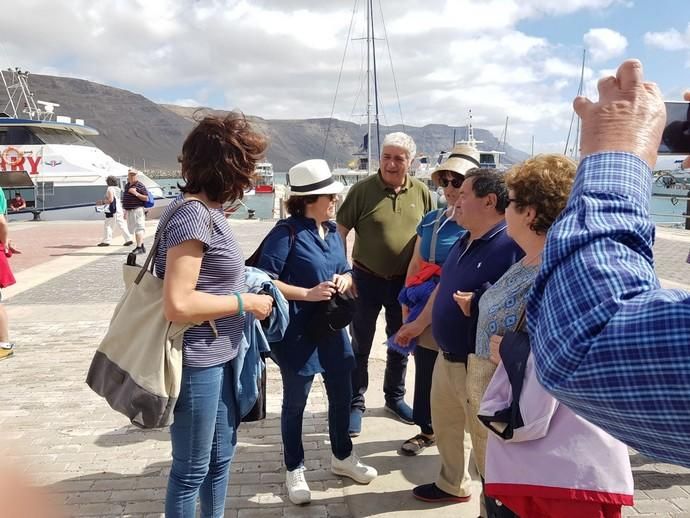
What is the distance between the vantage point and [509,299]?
6.95 feet

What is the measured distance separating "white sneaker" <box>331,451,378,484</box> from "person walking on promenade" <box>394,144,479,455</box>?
1.37ft

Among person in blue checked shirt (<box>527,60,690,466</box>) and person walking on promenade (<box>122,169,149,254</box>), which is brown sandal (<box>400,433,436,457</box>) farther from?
person walking on promenade (<box>122,169,149,254</box>)

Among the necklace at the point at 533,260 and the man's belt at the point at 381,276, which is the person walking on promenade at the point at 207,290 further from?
the man's belt at the point at 381,276

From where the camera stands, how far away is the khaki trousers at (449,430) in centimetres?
292

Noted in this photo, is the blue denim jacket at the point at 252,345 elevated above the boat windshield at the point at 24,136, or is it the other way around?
the boat windshield at the point at 24,136

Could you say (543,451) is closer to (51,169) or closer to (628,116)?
(628,116)

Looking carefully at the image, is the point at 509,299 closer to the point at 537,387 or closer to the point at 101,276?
the point at 537,387

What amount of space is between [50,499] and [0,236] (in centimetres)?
555

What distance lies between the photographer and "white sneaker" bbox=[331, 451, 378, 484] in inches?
127

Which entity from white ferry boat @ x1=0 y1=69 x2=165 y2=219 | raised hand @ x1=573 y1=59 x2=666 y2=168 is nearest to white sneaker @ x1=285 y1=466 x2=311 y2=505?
raised hand @ x1=573 y1=59 x2=666 y2=168

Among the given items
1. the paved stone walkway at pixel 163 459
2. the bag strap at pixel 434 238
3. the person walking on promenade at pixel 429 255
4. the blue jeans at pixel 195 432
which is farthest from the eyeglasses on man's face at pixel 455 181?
the blue jeans at pixel 195 432

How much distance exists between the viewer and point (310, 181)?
297cm

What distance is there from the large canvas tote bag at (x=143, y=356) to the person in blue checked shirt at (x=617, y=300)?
1.50 metres

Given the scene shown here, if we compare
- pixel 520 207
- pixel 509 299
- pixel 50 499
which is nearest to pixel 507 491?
pixel 509 299
